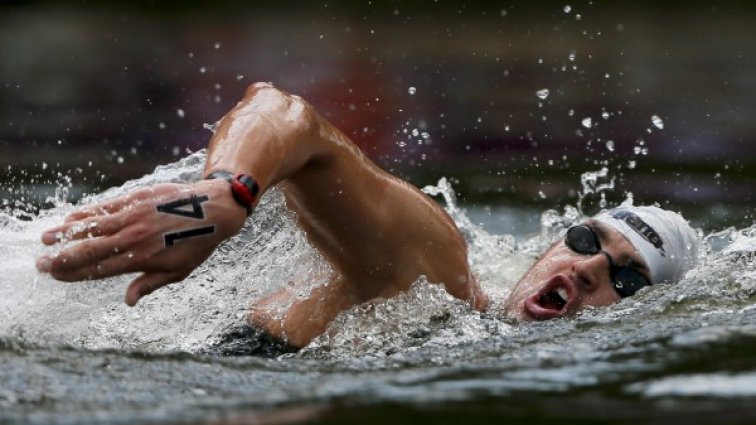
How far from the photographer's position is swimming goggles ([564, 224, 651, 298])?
4.55m

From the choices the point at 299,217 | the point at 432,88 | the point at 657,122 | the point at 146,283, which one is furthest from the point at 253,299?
the point at 432,88

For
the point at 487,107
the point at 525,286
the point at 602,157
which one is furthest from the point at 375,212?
the point at 487,107

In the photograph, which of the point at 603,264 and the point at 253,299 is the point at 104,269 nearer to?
the point at 253,299

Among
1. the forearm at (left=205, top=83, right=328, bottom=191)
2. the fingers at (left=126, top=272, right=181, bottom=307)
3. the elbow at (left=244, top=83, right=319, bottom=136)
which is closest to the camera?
the fingers at (left=126, top=272, right=181, bottom=307)

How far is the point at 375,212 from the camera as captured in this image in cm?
386

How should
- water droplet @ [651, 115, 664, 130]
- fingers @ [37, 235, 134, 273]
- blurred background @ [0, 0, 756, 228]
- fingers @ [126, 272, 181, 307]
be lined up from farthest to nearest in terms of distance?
water droplet @ [651, 115, 664, 130], blurred background @ [0, 0, 756, 228], fingers @ [126, 272, 181, 307], fingers @ [37, 235, 134, 273]

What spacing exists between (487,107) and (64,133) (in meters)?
2.97

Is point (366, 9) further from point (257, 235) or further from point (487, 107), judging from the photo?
point (257, 235)

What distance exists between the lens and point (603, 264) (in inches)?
179

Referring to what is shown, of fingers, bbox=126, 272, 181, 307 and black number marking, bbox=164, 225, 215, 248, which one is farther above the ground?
black number marking, bbox=164, 225, 215, 248

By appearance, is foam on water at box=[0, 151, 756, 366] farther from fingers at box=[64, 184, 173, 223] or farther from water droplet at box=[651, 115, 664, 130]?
water droplet at box=[651, 115, 664, 130]

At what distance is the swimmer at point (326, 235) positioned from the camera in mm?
2902

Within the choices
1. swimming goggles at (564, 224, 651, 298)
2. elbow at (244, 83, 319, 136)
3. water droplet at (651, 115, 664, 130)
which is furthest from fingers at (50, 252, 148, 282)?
water droplet at (651, 115, 664, 130)

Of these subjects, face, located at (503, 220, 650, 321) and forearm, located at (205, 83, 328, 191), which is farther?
face, located at (503, 220, 650, 321)
